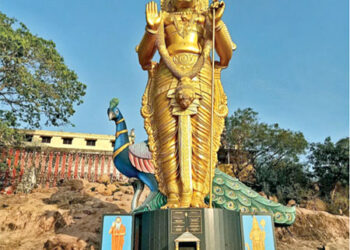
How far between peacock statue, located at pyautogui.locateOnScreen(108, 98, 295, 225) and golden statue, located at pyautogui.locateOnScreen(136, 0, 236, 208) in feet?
1.87

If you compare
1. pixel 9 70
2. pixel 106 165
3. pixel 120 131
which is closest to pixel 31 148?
pixel 106 165

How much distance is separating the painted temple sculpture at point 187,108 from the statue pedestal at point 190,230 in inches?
18.6

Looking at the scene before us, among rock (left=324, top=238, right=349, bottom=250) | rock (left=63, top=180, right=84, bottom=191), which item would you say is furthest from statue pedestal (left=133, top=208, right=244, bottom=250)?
rock (left=63, top=180, right=84, bottom=191)

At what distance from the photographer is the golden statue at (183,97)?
15.4 ft

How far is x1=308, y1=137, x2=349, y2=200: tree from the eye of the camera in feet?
57.5

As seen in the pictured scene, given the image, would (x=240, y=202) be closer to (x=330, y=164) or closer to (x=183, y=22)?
(x=183, y=22)

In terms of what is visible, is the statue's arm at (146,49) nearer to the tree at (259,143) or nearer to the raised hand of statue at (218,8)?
the raised hand of statue at (218,8)

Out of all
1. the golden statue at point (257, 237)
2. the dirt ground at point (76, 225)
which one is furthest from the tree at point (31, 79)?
the golden statue at point (257, 237)

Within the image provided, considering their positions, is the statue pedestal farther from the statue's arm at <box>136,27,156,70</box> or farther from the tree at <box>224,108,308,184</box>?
the tree at <box>224,108,308,184</box>

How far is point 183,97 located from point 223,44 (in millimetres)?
1256

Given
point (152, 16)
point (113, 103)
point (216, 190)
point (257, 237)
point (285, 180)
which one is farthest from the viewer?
point (285, 180)

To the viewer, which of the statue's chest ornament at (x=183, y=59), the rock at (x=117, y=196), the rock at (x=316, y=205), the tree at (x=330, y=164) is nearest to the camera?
the statue's chest ornament at (x=183, y=59)

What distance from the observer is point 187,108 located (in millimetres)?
4836

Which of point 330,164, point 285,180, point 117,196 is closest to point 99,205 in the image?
point 117,196
